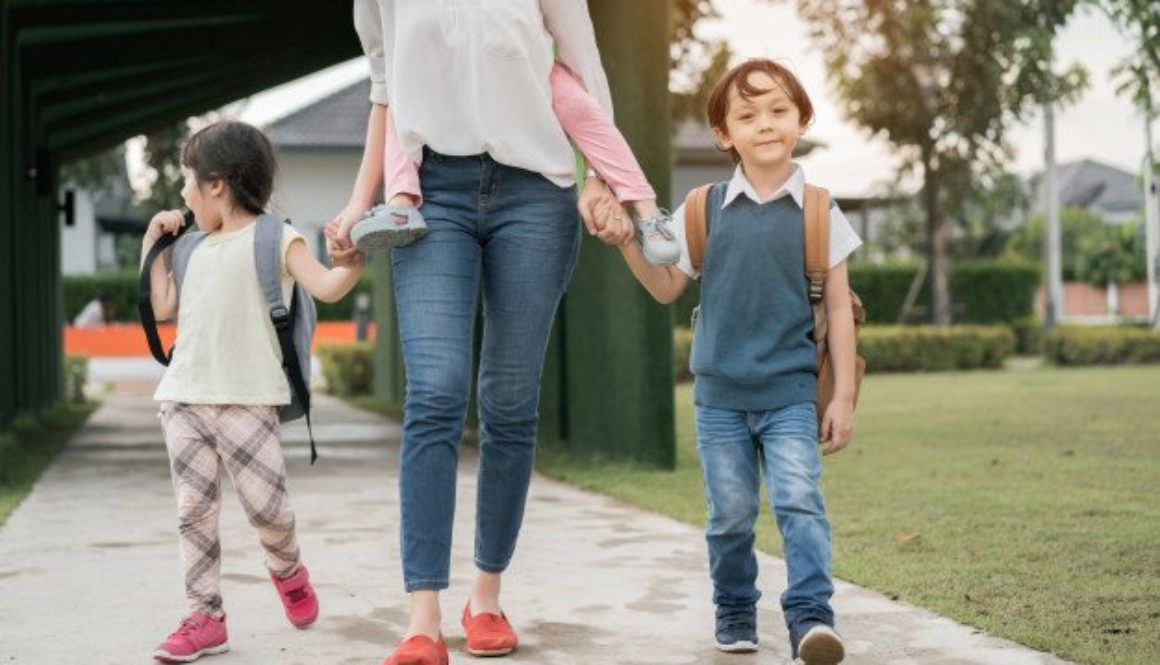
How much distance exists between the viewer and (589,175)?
13.9ft

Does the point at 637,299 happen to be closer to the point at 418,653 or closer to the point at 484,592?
the point at 484,592

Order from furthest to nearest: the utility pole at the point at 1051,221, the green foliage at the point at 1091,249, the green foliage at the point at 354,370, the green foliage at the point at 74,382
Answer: the green foliage at the point at 1091,249
the utility pole at the point at 1051,221
the green foliage at the point at 354,370
the green foliage at the point at 74,382

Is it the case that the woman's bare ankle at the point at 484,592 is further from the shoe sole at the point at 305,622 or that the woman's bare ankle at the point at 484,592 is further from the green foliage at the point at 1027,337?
the green foliage at the point at 1027,337

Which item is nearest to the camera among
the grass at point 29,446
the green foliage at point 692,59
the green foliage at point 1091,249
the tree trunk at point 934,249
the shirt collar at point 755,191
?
the shirt collar at point 755,191

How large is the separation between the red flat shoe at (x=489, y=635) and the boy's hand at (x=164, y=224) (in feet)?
3.94

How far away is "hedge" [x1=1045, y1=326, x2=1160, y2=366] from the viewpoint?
94.5ft

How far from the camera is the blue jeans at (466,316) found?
158 inches

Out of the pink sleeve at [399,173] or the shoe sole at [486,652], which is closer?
the pink sleeve at [399,173]

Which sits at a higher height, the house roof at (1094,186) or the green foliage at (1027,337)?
the house roof at (1094,186)

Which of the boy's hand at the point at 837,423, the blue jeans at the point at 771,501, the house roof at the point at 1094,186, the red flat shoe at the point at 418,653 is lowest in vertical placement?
the red flat shoe at the point at 418,653

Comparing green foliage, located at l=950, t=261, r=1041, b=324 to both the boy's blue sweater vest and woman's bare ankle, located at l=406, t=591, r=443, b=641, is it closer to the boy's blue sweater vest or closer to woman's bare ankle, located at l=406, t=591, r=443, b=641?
the boy's blue sweater vest

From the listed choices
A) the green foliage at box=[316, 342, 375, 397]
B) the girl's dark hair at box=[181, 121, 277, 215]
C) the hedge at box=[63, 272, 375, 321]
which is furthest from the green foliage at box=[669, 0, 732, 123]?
the hedge at box=[63, 272, 375, 321]

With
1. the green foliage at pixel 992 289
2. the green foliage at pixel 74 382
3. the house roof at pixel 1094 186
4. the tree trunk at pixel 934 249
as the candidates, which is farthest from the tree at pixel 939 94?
the house roof at pixel 1094 186

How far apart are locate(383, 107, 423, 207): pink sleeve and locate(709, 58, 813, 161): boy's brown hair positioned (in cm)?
71
